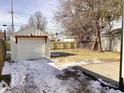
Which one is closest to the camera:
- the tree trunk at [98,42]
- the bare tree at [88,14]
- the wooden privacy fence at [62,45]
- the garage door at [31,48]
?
the garage door at [31,48]

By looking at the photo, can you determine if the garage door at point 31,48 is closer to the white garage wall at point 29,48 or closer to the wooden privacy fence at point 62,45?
the white garage wall at point 29,48

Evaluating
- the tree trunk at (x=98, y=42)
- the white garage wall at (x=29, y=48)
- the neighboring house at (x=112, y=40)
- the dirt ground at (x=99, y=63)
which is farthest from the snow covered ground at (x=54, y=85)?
the neighboring house at (x=112, y=40)

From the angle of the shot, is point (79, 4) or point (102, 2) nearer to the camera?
point (102, 2)

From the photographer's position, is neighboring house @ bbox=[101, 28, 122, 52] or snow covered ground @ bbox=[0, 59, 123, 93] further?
neighboring house @ bbox=[101, 28, 122, 52]

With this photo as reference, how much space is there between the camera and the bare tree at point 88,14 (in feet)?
60.3

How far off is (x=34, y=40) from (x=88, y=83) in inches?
348

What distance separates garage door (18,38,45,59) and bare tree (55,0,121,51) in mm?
7062

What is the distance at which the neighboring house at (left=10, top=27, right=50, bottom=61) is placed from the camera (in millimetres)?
14008

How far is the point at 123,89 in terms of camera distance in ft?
19.7

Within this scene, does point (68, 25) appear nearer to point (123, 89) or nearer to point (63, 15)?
point (63, 15)

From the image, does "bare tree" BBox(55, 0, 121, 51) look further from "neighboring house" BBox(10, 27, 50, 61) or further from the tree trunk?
"neighboring house" BBox(10, 27, 50, 61)

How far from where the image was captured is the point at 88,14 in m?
19.4

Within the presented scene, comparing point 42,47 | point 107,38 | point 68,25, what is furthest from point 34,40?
point 107,38

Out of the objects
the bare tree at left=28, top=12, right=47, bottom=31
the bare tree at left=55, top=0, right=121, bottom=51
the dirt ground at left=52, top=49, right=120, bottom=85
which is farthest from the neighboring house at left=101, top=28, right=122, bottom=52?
the bare tree at left=28, top=12, right=47, bottom=31
